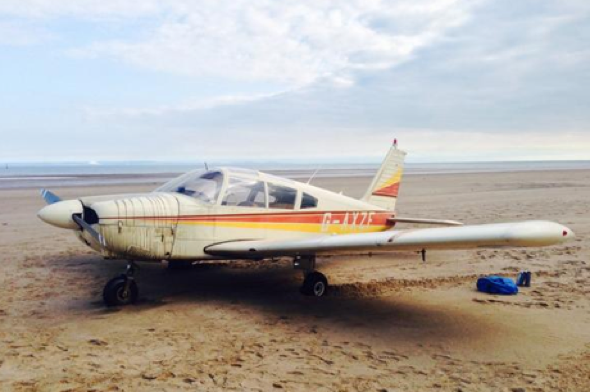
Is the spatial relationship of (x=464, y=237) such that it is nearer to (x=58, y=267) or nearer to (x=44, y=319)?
(x=44, y=319)

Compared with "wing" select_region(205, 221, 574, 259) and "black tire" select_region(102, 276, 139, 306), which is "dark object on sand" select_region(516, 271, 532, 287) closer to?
"wing" select_region(205, 221, 574, 259)

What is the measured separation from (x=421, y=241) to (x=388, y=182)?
16.6 ft

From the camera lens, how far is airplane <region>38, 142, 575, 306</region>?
6.09 metres

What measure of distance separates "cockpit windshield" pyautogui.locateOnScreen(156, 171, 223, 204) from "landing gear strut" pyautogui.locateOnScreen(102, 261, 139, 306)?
4.30 ft

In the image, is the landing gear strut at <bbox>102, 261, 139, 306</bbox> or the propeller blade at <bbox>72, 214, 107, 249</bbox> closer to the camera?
the propeller blade at <bbox>72, 214, 107, 249</bbox>

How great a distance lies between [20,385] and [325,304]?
3.90 m

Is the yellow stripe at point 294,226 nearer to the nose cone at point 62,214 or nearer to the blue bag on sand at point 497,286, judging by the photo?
the nose cone at point 62,214

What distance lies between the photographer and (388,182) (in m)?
10.6

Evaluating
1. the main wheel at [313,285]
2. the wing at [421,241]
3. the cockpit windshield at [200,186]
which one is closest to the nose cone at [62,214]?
the cockpit windshield at [200,186]

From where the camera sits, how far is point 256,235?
25.3ft

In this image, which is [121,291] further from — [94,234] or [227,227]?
[227,227]

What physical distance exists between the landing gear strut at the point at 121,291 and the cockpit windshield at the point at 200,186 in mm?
1309

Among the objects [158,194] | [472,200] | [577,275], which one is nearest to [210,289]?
[158,194]

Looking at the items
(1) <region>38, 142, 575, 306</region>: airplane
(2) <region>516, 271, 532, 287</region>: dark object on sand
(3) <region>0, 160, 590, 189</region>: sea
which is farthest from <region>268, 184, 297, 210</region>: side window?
(2) <region>516, 271, 532, 287</region>: dark object on sand
